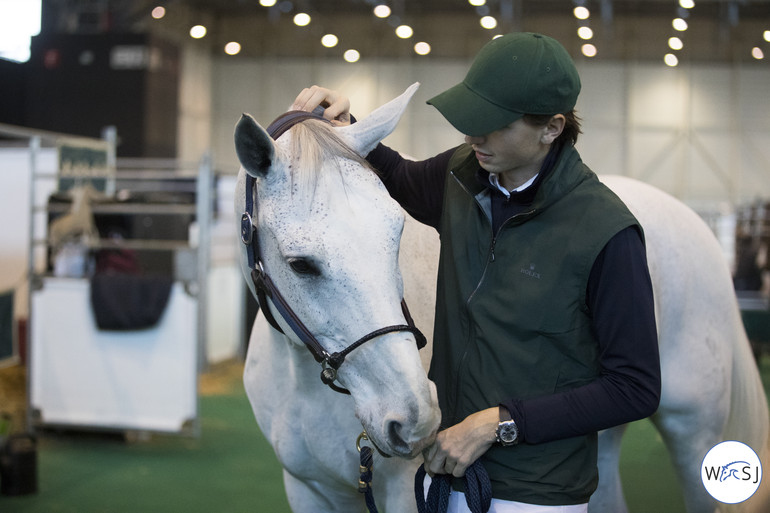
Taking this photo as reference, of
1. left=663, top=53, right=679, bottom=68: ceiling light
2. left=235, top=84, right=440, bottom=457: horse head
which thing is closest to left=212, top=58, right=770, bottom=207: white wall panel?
left=663, top=53, right=679, bottom=68: ceiling light

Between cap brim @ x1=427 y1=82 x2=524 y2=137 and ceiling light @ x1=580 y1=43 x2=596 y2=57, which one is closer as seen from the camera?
cap brim @ x1=427 y1=82 x2=524 y2=137

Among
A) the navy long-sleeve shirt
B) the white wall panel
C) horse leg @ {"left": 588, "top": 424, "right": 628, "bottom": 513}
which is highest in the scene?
the white wall panel

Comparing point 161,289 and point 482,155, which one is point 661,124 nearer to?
point 161,289

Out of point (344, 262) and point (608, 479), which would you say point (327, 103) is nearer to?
point (344, 262)

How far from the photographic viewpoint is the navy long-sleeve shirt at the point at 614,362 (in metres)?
1.02

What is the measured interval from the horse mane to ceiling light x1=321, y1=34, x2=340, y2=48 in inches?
457

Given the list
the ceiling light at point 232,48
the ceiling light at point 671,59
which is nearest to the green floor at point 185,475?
the ceiling light at point 671,59

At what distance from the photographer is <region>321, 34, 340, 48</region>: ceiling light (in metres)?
12.3

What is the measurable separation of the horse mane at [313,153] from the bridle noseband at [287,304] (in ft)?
0.18

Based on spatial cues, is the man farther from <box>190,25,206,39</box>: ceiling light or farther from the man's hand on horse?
<box>190,25,206,39</box>: ceiling light

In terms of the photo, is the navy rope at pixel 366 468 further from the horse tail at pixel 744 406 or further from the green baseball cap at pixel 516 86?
the horse tail at pixel 744 406

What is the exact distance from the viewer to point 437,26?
1192 cm

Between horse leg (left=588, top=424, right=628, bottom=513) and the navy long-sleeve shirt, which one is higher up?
the navy long-sleeve shirt

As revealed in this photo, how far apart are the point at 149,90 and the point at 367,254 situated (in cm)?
908
